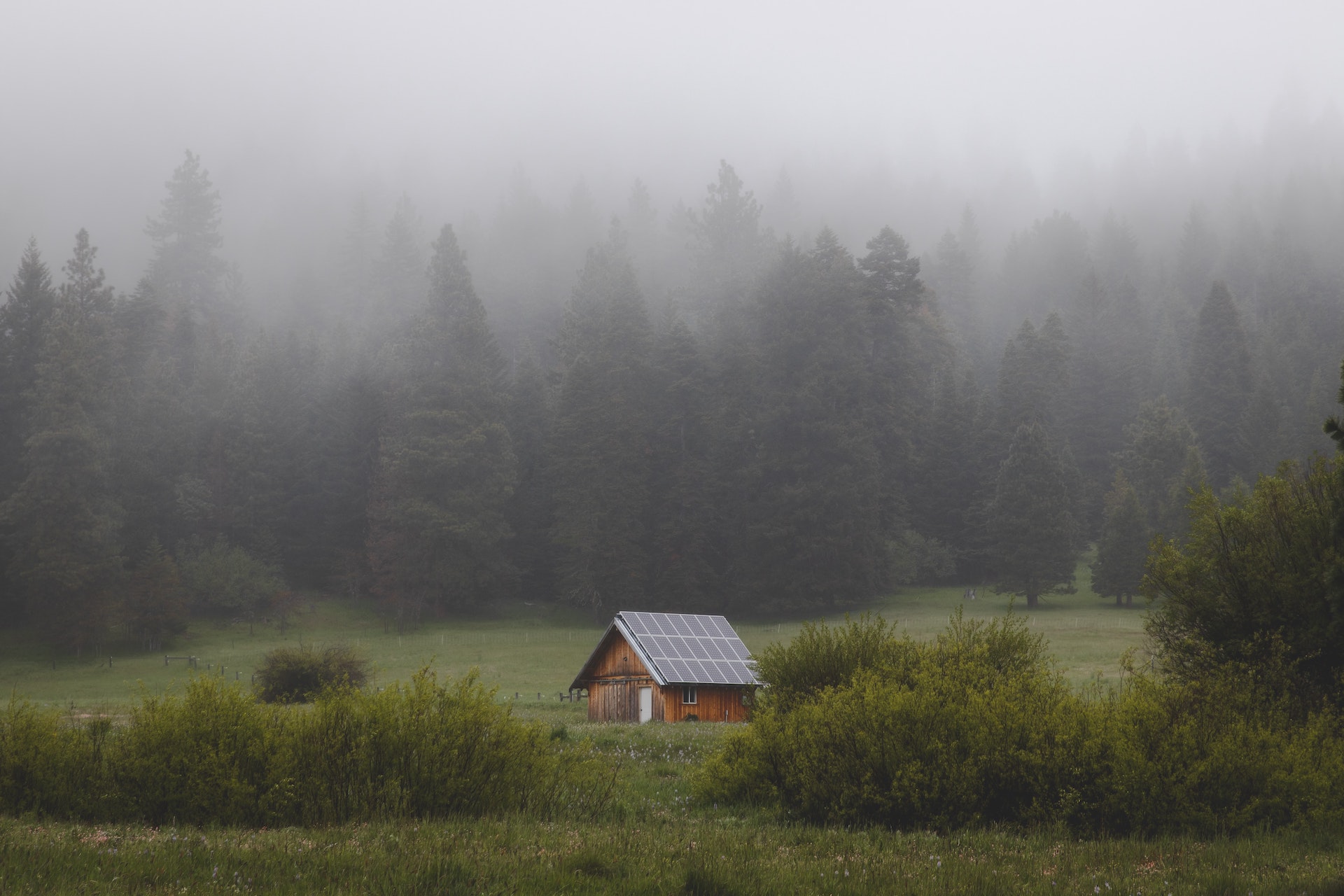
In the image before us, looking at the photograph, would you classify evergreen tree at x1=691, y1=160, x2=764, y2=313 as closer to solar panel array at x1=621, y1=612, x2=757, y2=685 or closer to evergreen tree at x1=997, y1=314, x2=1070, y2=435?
evergreen tree at x1=997, y1=314, x2=1070, y2=435

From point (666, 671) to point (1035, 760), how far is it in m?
24.3

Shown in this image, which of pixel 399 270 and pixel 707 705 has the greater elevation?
pixel 399 270

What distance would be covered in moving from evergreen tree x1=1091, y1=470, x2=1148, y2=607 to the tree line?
20cm

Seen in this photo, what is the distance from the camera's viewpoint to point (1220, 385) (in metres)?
96.4

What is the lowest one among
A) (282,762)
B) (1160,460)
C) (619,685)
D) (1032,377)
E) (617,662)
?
(619,685)

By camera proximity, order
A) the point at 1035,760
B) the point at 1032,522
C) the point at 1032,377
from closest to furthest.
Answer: the point at 1035,760 → the point at 1032,522 → the point at 1032,377

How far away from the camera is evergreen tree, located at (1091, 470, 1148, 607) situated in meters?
71.6

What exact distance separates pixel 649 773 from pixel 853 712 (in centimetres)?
613

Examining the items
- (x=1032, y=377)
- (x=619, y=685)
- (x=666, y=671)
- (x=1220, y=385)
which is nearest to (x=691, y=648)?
(x=666, y=671)

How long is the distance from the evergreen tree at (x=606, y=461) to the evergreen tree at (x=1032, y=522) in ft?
83.3

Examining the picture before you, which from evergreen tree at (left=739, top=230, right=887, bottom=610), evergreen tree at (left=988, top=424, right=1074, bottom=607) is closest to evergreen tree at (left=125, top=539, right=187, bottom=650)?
evergreen tree at (left=739, top=230, right=887, bottom=610)

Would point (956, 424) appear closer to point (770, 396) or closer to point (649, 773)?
point (770, 396)

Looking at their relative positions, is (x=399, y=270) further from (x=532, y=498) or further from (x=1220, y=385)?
(x=1220, y=385)

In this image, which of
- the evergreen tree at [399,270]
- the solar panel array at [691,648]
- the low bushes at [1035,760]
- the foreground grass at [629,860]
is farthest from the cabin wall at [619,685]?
the evergreen tree at [399,270]
